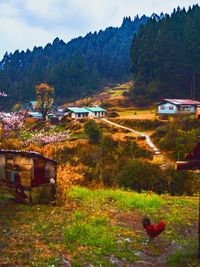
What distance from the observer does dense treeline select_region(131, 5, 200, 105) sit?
2704 inches

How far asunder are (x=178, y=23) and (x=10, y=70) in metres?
82.7

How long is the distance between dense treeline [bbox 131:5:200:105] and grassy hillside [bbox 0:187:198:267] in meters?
57.9

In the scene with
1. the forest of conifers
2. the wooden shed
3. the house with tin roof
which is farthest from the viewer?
the forest of conifers

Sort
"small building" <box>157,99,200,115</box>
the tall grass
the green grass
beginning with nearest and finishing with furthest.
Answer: the green grass → the tall grass → "small building" <box>157,99,200,115</box>

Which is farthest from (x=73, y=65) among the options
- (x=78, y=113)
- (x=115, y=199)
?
(x=115, y=199)

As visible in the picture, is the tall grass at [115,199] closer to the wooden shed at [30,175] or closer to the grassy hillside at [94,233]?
the grassy hillside at [94,233]

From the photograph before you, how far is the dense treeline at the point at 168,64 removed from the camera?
68.7 meters

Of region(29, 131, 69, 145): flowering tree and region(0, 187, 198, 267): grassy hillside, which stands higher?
region(29, 131, 69, 145): flowering tree

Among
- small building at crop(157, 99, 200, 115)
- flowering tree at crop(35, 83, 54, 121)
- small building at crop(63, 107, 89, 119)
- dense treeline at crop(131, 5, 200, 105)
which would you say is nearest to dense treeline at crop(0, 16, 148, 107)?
dense treeline at crop(131, 5, 200, 105)

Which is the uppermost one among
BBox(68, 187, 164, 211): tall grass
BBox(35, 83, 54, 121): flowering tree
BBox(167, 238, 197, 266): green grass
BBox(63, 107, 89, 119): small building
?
BBox(35, 83, 54, 121): flowering tree

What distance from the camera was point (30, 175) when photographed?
1146cm

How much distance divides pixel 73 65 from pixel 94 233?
100865mm

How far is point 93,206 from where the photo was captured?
1223cm

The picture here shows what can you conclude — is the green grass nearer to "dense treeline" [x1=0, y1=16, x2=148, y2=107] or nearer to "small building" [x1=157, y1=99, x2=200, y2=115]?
"small building" [x1=157, y1=99, x2=200, y2=115]
